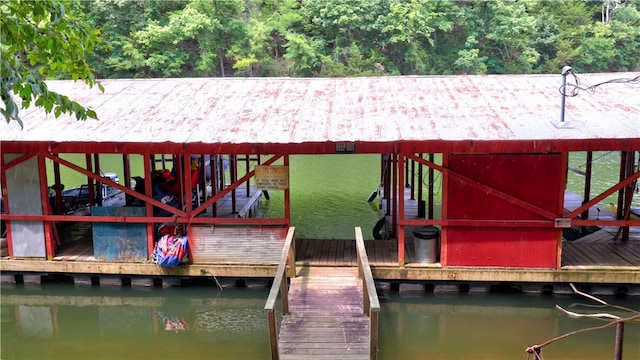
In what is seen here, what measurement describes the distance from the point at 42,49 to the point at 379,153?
5895mm

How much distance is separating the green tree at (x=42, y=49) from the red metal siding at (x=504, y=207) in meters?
6.16

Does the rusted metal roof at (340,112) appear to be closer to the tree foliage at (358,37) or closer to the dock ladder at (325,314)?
the dock ladder at (325,314)

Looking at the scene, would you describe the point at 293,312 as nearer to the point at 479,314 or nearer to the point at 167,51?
the point at 479,314

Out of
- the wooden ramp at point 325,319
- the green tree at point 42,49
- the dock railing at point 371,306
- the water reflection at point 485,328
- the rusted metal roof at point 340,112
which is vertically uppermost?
the green tree at point 42,49

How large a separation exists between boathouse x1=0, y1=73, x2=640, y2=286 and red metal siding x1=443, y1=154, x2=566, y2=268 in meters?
0.02

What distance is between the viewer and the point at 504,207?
8773 mm

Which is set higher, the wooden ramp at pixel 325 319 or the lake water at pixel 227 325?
the wooden ramp at pixel 325 319

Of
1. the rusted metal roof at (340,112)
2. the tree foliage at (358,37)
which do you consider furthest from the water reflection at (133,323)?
the tree foliage at (358,37)

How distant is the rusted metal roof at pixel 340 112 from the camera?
8352 millimetres

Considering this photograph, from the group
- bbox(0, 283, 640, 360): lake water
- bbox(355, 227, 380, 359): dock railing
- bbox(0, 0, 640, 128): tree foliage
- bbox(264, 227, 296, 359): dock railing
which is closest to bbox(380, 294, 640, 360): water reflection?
bbox(0, 283, 640, 360): lake water

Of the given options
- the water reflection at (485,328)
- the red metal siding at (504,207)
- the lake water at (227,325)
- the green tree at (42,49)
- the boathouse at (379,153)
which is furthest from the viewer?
the red metal siding at (504,207)

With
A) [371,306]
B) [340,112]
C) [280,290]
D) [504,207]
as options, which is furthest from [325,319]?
[340,112]

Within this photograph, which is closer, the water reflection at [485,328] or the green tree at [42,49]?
the green tree at [42,49]

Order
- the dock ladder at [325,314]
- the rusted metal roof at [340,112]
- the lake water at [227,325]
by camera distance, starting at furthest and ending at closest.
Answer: the rusted metal roof at [340,112] < the lake water at [227,325] < the dock ladder at [325,314]
